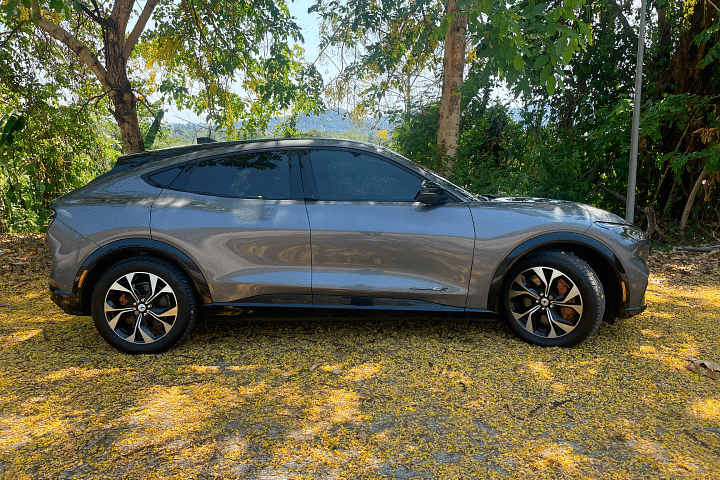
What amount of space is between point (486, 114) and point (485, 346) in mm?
7627

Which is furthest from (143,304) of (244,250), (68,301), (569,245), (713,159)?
(713,159)

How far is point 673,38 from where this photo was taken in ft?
28.8

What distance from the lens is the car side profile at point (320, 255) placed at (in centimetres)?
397

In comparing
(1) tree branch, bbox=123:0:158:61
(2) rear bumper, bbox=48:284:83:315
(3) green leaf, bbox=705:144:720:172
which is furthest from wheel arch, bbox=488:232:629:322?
(1) tree branch, bbox=123:0:158:61

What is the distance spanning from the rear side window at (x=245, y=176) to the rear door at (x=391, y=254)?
332 millimetres

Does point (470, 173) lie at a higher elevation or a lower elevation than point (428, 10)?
lower

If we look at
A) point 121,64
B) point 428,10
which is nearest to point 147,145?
point 121,64

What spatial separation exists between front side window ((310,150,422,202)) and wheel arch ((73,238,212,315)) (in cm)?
109

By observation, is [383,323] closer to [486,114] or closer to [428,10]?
[486,114]

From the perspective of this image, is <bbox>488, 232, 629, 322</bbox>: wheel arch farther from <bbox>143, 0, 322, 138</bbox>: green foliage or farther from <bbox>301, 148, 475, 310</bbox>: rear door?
<bbox>143, 0, 322, 138</bbox>: green foliage

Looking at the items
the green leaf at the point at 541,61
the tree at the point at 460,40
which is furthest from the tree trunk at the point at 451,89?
the green leaf at the point at 541,61

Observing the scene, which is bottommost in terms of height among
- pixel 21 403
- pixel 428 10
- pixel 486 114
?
pixel 21 403

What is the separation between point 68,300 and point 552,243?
3.66 meters

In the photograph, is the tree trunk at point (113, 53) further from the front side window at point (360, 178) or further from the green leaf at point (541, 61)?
the green leaf at point (541, 61)
